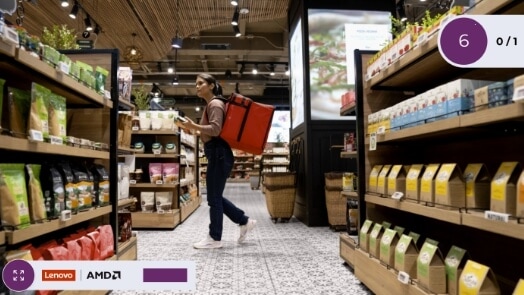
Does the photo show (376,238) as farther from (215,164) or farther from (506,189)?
(215,164)

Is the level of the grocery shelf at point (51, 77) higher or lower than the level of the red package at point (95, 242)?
higher

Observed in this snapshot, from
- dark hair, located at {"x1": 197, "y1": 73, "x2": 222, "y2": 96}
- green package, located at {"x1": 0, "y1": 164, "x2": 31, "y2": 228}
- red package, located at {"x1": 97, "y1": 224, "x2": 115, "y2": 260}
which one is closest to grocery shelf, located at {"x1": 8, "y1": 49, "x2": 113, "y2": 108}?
green package, located at {"x1": 0, "y1": 164, "x2": 31, "y2": 228}

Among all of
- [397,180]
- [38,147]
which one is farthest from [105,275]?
[397,180]

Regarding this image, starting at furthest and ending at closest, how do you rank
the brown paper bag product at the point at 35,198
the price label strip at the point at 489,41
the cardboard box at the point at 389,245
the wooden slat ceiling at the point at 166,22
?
1. the wooden slat ceiling at the point at 166,22
2. the cardboard box at the point at 389,245
3. the brown paper bag product at the point at 35,198
4. the price label strip at the point at 489,41

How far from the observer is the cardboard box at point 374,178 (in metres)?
2.55

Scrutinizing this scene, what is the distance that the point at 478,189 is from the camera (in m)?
1.64

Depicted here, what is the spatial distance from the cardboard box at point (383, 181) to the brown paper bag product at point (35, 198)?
178 centimetres

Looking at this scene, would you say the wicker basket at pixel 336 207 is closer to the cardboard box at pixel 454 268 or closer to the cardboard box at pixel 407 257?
the cardboard box at pixel 407 257

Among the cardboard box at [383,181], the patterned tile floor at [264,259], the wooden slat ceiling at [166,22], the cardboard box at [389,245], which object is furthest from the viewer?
the wooden slat ceiling at [166,22]

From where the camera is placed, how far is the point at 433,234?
2.58 metres

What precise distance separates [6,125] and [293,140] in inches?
190

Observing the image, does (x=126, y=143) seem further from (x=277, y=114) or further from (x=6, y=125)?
(x=277, y=114)

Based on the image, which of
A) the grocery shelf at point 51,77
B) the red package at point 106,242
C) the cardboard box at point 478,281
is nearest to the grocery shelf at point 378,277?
the cardboard box at point 478,281

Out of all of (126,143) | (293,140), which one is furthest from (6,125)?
(293,140)
